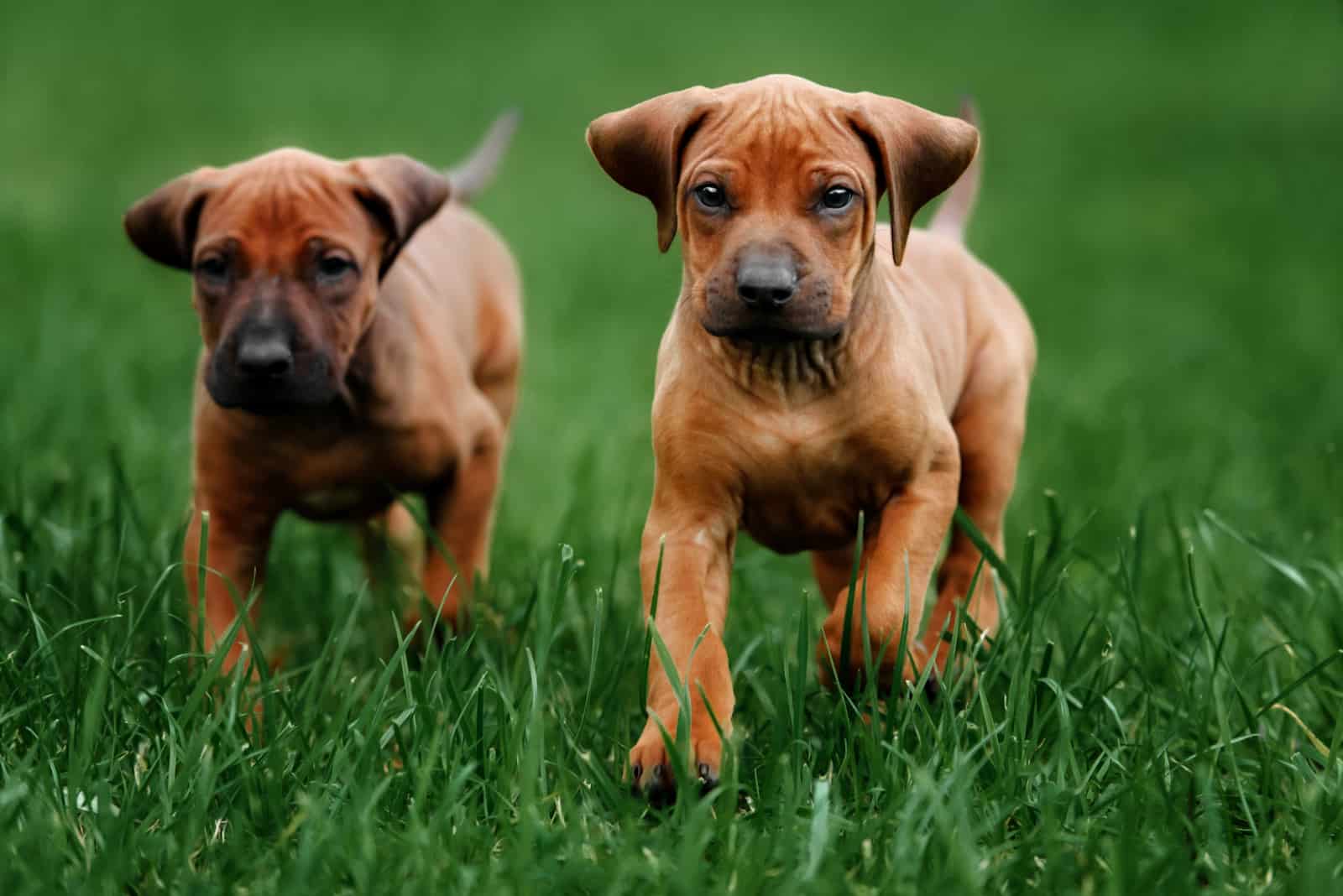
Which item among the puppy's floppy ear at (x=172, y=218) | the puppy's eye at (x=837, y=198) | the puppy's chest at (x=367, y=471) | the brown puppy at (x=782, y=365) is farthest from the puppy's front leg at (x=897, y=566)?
the puppy's floppy ear at (x=172, y=218)

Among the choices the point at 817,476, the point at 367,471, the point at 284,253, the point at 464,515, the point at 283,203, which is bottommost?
the point at 464,515

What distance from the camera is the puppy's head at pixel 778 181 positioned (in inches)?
141

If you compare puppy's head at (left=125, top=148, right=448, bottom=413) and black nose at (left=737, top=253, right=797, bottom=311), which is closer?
black nose at (left=737, top=253, right=797, bottom=311)

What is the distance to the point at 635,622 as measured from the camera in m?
4.79

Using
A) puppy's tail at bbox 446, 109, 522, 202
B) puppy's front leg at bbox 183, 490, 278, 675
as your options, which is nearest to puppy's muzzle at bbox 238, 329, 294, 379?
puppy's front leg at bbox 183, 490, 278, 675

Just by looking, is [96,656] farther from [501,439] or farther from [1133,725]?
[1133,725]

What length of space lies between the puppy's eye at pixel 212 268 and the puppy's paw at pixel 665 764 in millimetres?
1874

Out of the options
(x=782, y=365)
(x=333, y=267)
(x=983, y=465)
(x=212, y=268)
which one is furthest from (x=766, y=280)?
(x=212, y=268)

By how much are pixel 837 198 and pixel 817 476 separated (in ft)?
2.04

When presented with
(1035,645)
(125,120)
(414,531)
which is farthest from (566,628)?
(125,120)

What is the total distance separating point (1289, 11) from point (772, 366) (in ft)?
67.8

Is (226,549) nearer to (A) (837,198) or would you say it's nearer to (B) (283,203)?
(B) (283,203)

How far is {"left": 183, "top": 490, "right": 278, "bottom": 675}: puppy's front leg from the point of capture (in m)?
4.83

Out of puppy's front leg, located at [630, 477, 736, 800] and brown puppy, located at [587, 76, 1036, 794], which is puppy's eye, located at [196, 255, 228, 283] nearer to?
brown puppy, located at [587, 76, 1036, 794]
